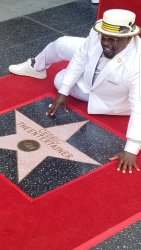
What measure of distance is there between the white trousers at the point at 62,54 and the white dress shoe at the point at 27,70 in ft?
0.26

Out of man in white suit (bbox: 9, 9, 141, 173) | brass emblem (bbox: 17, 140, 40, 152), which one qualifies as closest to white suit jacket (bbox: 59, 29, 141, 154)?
man in white suit (bbox: 9, 9, 141, 173)

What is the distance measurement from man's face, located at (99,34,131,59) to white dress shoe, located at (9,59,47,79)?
797 mm

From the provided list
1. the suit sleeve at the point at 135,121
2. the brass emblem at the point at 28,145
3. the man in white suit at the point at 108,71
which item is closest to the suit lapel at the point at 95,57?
the man in white suit at the point at 108,71

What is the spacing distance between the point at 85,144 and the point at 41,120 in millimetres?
338

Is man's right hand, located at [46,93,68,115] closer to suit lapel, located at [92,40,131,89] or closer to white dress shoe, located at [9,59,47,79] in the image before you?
suit lapel, located at [92,40,131,89]

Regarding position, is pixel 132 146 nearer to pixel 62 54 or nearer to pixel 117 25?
pixel 117 25

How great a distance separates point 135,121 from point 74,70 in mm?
577

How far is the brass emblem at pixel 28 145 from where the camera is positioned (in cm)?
274

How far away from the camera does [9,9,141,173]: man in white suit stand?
2.61 meters

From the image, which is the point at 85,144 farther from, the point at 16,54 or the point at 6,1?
the point at 6,1

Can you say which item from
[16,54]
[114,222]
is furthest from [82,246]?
[16,54]

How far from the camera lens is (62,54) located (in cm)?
329

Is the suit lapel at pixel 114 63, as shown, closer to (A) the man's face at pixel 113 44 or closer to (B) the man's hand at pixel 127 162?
(A) the man's face at pixel 113 44

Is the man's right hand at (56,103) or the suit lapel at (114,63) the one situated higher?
the suit lapel at (114,63)
